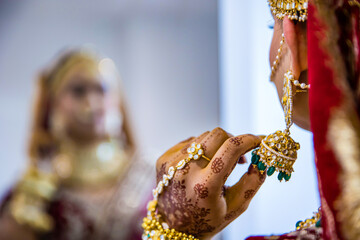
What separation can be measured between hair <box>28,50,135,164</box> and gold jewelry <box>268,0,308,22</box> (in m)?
1.49

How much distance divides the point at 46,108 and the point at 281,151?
159 cm

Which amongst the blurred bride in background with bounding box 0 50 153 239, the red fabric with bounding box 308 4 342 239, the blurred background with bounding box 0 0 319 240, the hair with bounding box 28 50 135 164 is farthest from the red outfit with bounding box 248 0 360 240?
the blurred background with bounding box 0 0 319 240

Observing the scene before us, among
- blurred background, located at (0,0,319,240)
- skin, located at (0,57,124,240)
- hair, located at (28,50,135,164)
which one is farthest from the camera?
blurred background, located at (0,0,319,240)

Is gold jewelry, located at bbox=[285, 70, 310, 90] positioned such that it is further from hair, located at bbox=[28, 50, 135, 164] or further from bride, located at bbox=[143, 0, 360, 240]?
hair, located at bbox=[28, 50, 135, 164]

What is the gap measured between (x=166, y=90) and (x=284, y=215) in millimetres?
1842

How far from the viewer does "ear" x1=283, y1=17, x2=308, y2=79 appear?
462 mm

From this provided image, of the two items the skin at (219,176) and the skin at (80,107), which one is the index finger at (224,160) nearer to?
the skin at (219,176)

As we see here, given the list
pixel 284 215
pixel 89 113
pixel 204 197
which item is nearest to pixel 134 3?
pixel 89 113

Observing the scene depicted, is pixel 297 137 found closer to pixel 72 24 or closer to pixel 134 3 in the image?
pixel 134 3

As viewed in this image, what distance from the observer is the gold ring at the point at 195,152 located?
1.60ft

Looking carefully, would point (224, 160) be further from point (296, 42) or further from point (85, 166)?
point (85, 166)

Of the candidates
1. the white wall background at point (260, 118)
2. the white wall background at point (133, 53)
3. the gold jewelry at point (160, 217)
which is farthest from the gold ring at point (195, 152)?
the white wall background at point (133, 53)

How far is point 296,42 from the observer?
1.52 feet

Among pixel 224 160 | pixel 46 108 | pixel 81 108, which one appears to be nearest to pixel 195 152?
pixel 224 160
